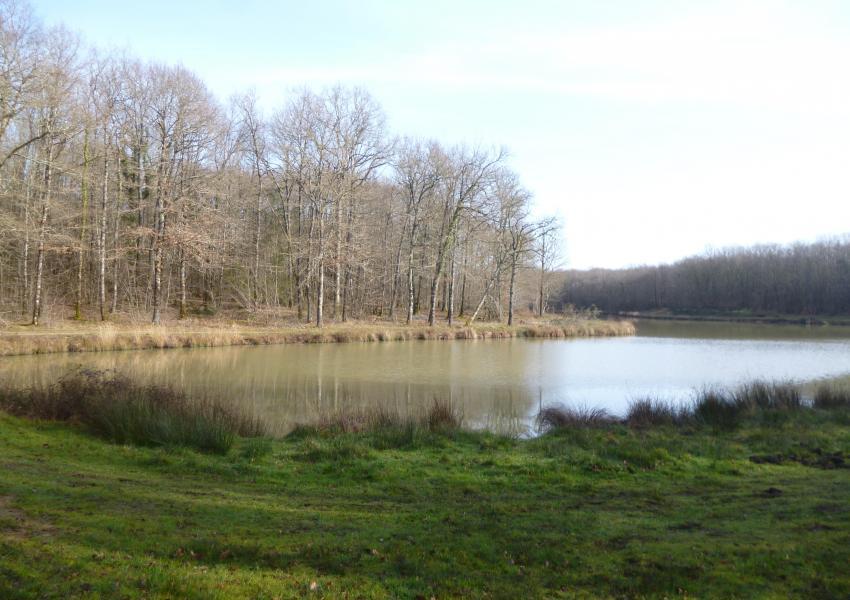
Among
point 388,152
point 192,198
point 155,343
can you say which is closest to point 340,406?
point 155,343

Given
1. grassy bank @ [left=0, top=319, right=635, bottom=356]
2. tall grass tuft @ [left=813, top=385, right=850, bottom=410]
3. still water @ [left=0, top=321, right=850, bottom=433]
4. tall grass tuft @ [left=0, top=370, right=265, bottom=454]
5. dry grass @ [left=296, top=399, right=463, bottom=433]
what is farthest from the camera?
grassy bank @ [left=0, top=319, right=635, bottom=356]

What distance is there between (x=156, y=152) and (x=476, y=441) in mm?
27293

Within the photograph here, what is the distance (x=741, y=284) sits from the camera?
83.7 metres

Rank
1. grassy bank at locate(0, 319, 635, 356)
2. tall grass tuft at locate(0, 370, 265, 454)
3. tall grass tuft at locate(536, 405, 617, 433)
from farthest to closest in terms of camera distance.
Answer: grassy bank at locate(0, 319, 635, 356)
tall grass tuft at locate(536, 405, 617, 433)
tall grass tuft at locate(0, 370, 265, 454)

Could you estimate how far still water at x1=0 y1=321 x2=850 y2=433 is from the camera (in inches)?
575

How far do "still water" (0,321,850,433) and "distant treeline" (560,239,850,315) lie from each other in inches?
2049

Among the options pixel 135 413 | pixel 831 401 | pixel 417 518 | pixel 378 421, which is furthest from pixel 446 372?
pixel 417 518

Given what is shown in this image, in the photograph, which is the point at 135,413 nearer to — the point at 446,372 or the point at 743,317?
the point at 446,372

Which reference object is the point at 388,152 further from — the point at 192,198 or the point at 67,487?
the point at 67,487

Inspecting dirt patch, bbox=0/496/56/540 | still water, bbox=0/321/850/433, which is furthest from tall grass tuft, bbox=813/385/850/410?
dirt patch, bbox=0/496/56/540

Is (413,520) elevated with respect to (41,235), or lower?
lower

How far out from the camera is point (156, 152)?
31.1 meters

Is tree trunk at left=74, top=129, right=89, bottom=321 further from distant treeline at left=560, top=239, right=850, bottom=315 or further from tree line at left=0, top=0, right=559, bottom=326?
distant treeline at left=560, top=239, right=850, bottom=315

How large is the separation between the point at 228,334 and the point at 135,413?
60.8ft
